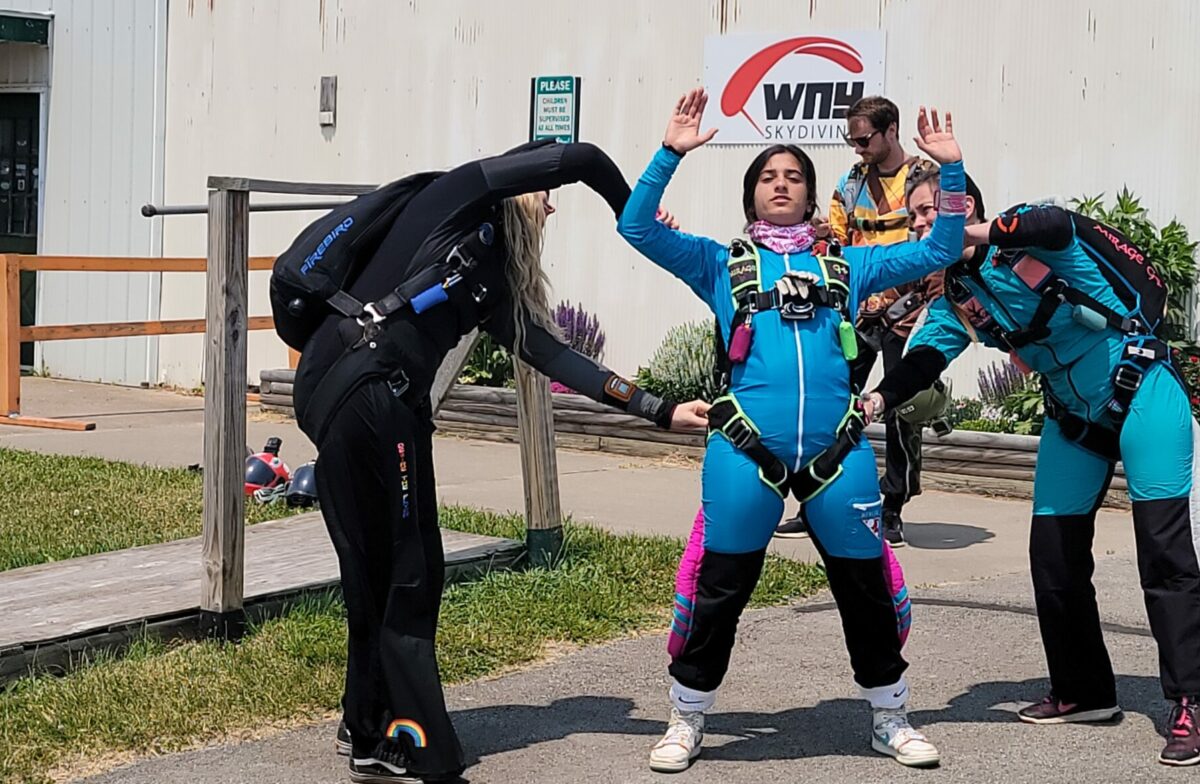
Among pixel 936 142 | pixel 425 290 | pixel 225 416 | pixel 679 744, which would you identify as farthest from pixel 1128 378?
pixel 225 416

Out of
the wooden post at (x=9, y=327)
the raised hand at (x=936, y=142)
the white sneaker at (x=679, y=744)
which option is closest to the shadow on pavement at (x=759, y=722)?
the white sneaker at (x=679, y=744)

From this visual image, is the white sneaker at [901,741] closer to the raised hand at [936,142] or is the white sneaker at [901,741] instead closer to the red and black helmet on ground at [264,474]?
the raised hand at [936,142]

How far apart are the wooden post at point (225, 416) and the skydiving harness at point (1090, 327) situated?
2.50 metres

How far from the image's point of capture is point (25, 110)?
1611cm

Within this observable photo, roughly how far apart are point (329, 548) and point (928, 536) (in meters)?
3.18

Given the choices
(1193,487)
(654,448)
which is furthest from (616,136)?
(1193,487)

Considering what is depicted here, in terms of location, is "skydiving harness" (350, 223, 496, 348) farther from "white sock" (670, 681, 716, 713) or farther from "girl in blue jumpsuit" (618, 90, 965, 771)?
"white sock" (670, 681, 716, 713)

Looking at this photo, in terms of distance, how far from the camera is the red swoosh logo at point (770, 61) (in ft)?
38.4

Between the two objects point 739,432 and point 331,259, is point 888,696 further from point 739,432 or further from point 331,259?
point 331,259

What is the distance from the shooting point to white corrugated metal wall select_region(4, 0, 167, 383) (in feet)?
50.3

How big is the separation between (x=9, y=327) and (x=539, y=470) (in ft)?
21.8

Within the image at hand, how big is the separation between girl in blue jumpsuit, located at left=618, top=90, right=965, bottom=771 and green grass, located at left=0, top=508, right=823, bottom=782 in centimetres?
133

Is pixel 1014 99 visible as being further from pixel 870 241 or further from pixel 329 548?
pixel 329 548

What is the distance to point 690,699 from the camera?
5168mm
